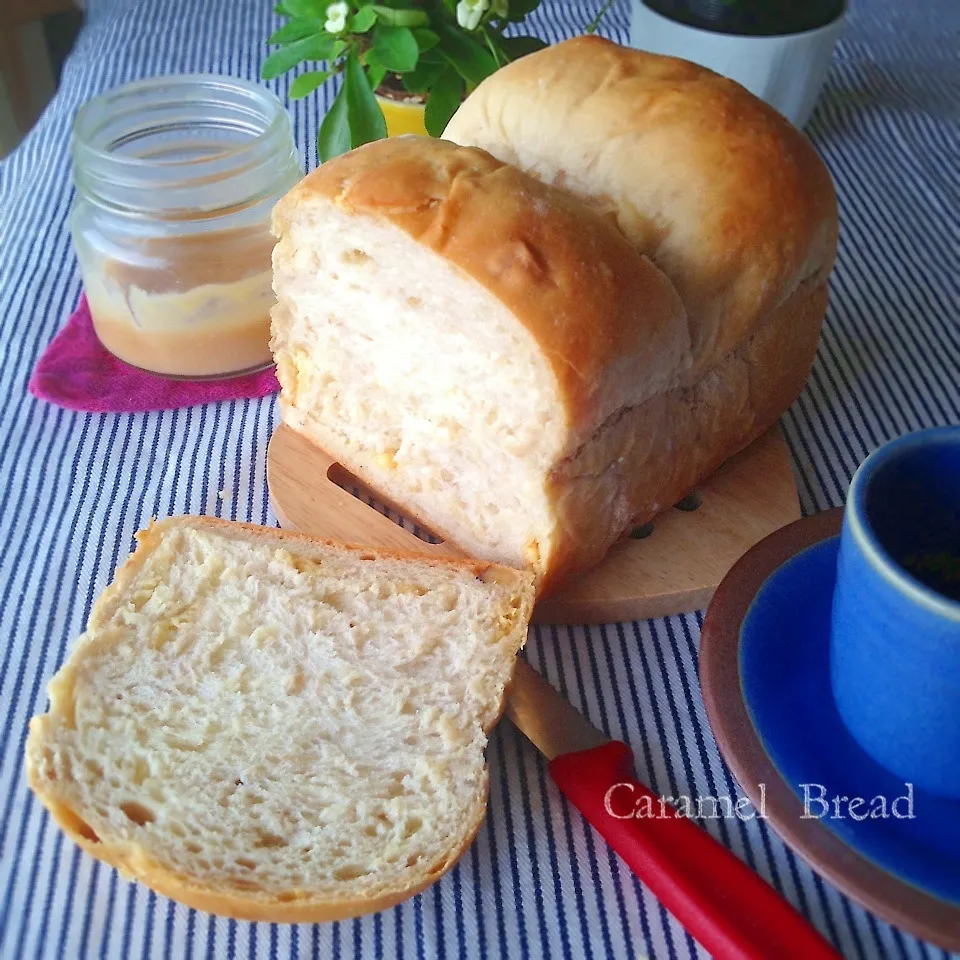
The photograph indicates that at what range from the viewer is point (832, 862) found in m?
1.04

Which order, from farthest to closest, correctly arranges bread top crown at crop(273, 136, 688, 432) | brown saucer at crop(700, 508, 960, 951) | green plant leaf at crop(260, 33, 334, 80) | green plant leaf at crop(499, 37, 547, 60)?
1. green plant leaf at crop(499, 37, 547, 60)
2. green plant leaf at crop(260, 33, 334, 80)
3. bread top crown at crop(273, 136, 688, 432)
4. brown saucer at crop(700, 508, 960, 951)

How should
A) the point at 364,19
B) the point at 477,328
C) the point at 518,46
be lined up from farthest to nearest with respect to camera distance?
the point at 518,46 < the point at 364,19 < the point at 477,328

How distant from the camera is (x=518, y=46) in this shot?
7.39 feet

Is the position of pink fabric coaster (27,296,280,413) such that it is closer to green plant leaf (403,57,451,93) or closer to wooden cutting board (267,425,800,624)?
wooden cutting board (267,425,800,624)

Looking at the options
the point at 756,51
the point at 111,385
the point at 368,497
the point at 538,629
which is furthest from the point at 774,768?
the point at 756,51

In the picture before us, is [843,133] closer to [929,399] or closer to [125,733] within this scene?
[929,399]

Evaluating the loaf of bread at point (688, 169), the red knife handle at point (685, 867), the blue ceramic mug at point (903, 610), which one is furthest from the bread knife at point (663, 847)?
the loaf of bread at point (688, 169)

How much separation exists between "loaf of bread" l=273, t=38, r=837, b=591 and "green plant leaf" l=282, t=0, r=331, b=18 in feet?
1.57

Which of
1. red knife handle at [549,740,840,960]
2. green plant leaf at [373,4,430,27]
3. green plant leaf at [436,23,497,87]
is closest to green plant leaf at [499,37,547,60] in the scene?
green plant leaf at [436,23,497,87]

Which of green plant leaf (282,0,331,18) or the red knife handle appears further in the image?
green plant leaf (282,0,331,18)

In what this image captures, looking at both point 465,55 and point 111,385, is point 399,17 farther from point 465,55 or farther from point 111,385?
point 111,385

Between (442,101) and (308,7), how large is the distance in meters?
0.33

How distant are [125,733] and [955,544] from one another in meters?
1.03

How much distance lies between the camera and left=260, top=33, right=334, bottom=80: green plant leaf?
206 cm
